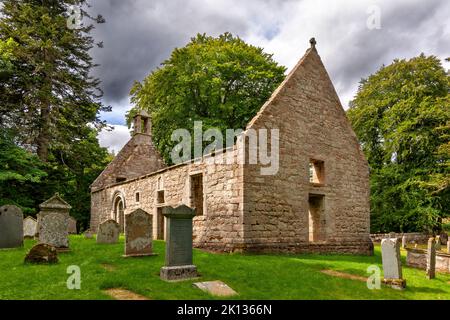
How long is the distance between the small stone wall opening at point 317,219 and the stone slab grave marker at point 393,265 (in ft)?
19.5

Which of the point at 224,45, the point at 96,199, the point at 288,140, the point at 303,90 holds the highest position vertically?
the point at 224,45

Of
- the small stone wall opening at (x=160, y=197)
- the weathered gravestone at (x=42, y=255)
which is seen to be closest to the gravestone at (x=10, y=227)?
the weathered gravestone at (x=42, y=255)

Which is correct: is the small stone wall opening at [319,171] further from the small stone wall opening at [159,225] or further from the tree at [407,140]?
the tree at [407,140]

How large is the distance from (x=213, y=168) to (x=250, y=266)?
188 inches

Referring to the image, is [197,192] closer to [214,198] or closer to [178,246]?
[214,198]

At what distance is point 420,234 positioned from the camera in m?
25.8

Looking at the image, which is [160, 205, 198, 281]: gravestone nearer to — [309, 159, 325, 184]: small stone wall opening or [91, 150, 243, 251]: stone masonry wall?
[91, 150, 243, 251]: stone masonry wall

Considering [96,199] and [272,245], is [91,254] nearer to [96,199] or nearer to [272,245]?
[272,245]

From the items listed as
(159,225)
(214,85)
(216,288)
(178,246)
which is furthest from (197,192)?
(214,85)

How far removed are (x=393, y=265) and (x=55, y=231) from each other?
9945 millimetres

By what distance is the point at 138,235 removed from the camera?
10.1 metres

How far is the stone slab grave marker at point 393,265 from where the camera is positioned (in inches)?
311

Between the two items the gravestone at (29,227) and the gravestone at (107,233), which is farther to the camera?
the gravestone at (29,227)
